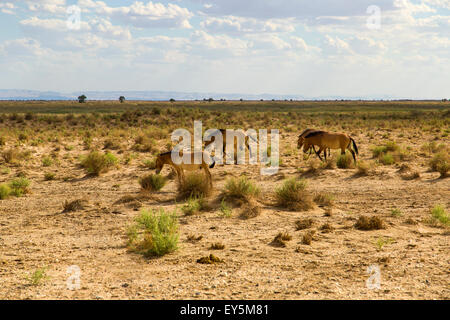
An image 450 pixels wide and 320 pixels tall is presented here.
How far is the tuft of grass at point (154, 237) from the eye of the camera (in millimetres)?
7434

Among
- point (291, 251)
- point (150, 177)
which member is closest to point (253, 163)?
point (150, 177)

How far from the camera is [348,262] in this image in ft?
22.9

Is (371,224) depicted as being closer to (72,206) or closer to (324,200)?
(324,200)

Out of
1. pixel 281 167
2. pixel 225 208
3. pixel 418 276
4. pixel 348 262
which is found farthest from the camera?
pixel 281 167

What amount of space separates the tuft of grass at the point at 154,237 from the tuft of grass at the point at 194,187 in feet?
9.84

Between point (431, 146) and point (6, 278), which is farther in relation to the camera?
point (431, 146)

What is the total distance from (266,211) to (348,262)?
3.74 meters

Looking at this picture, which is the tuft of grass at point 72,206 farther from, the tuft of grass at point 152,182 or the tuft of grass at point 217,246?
the tuft of grass at point 217,246

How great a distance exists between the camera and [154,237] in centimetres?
759

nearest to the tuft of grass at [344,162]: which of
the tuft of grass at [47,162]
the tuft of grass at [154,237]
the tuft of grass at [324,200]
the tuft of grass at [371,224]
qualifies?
the tuft of grass at [324,200]

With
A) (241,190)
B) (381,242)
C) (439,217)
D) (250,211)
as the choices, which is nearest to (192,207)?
(250,211)

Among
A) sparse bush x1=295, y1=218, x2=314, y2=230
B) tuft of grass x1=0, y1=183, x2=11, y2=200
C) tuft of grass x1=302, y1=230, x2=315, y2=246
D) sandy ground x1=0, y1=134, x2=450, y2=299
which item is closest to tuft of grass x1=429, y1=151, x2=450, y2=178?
sandy ground x1=0, y1=134, x2=450, y2=299
